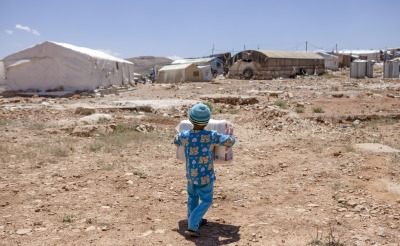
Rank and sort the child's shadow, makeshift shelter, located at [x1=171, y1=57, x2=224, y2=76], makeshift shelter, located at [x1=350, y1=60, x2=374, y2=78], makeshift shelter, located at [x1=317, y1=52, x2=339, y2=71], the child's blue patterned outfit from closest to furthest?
the child's shadow
the child's blue patterned outfit
makeshift shelter, located at [x1=350, y1=60, x2=374, y2=78]
makeshift shelter, located at [x1=171, y1=57, x2=224, y2=76]
makeshift shelter, located at [x1=317, y1=52, x2=339, y2=71]

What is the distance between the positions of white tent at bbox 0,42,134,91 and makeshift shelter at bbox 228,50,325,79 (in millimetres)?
16528

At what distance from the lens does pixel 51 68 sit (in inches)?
778

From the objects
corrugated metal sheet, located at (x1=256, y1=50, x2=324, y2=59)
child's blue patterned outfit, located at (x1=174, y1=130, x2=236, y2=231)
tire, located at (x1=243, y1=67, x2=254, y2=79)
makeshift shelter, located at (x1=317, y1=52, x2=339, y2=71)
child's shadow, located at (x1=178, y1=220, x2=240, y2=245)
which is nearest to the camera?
child's shadow, located at (x1=178, y1=220, x2=240, y2=245)

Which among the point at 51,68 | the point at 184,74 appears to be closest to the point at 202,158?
the point at 51,68

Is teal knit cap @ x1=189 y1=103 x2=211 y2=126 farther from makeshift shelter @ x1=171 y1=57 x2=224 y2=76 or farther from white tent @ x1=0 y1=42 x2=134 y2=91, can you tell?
makeshift shelter @ x1=171 y1=57 x2=224 y2=76

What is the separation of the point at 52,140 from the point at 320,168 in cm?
482

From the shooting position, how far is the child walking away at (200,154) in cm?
329

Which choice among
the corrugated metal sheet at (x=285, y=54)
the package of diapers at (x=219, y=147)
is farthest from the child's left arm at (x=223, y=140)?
the corrugated metal sheet at (x=285, y=54)

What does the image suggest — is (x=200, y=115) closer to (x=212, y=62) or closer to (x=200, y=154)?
(x=200, y=154)

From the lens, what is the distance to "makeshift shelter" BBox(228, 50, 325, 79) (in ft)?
111

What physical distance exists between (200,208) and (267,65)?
104ft

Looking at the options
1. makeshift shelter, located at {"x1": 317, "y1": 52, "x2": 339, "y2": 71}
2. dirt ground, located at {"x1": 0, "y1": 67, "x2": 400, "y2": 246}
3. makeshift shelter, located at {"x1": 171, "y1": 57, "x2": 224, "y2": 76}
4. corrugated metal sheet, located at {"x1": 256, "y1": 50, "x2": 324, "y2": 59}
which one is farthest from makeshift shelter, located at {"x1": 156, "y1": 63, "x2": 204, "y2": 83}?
dirt ground, located at {"x1": 0, "y1": 67, "x2": 400, "y2": 246}

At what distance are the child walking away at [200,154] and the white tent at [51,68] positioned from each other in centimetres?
1738

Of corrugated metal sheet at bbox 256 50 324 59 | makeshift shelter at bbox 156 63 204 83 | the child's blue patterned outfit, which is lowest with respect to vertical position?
the child's blue patterned outfit
